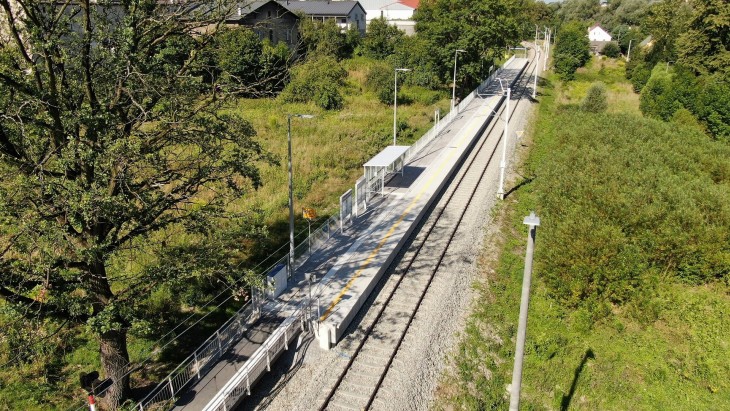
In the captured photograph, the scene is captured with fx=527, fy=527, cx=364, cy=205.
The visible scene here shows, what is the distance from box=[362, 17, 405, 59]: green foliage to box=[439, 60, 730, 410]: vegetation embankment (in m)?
48.8

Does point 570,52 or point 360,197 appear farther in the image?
point 570,52

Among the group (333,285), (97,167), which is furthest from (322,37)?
(97,167)

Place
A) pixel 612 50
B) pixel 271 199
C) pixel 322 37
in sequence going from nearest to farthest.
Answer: pixel 271 199
pixel 322 37
pixel 612 50

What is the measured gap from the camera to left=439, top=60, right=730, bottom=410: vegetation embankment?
14727 mm

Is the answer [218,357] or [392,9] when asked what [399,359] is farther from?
[392,9]

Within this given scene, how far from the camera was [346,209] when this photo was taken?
79.0ft

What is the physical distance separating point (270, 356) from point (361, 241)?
8.27 m

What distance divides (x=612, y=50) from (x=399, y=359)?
87218mm

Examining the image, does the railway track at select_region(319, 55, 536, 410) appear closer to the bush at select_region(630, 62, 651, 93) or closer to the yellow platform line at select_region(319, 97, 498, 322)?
the yellow platform line at select_region(319, 97, 498, 322)

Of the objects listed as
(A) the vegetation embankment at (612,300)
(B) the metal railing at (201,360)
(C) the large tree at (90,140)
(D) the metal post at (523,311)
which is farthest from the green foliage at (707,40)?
(C) the large tree at (90,140)

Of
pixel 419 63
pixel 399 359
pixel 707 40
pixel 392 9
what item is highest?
pixel 392 9

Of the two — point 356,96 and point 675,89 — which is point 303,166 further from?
point 675,89

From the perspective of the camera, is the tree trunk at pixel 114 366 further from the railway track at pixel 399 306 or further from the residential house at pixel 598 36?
the residential house at pixel 598 36

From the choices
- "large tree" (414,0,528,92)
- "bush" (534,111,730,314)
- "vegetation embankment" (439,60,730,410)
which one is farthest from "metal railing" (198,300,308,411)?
"large tree" (414,0,528,92)
